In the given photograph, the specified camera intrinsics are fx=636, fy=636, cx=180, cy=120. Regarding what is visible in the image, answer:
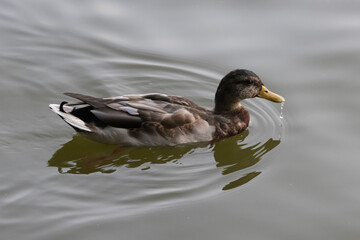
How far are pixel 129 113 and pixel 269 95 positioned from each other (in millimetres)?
2003

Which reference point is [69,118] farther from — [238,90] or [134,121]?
[238,90]

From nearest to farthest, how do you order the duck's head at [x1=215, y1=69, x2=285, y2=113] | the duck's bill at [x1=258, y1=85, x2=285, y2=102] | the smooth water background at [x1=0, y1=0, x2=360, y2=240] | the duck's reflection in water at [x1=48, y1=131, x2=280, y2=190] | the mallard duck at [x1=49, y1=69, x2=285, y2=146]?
the smooth water background at [x1=0, y1=0, x2=360, y2=240]
the duck's reflection in water at [x1=48, y1=131, x2=280, y2=190]
the mallard duck at [x1=49, y1=69, x2=285, y2=146]
the duck's head at [x1=215, y1=69, x2=285, y2=113]
the duck's bill at [x1=258, y1=85, x2=285, y2=102]

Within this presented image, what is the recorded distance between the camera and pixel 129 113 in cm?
805

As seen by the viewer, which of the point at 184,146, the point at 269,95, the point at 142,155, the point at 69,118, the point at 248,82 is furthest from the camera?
the point at 269,95

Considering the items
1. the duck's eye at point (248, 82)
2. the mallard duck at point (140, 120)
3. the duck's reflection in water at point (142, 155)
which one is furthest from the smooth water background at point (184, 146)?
the duck's eye at point (248, 82)

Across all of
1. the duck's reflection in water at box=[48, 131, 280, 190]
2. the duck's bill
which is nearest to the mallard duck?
the duck's reflection in water at box=[48, 131, 280, 190]

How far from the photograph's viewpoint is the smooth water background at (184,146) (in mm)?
6684

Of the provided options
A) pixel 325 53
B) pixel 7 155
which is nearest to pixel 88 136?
pixel 7 155

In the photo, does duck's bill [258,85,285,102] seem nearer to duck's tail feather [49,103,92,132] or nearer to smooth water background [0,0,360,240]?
smooth water background [0,0,360,240]

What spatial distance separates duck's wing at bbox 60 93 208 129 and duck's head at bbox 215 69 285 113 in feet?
2.02

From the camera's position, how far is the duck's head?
852 centimetres

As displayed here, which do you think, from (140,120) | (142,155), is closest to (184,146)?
(142,155)

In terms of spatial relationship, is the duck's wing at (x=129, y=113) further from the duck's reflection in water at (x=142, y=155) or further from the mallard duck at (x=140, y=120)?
the duck's reflection in water at (x=142, y=155)

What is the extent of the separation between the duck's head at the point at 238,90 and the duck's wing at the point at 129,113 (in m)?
0.61
